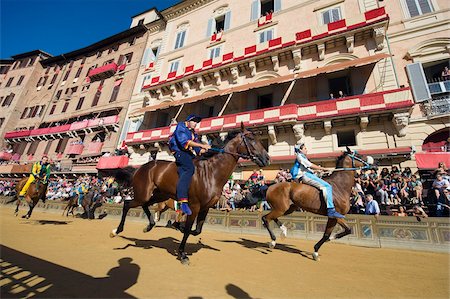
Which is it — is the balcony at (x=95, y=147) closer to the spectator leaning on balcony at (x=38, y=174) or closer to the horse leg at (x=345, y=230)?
the spectator leaning on balcony at (x=38, y=174)

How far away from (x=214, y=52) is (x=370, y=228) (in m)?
21.7

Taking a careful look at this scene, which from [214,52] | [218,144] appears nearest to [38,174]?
[218,144]

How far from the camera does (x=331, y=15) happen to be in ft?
56.7

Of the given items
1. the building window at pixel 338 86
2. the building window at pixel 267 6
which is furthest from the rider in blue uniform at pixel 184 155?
the building window at pixel 267 6

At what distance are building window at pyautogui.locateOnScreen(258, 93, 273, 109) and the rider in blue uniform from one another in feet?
49.1

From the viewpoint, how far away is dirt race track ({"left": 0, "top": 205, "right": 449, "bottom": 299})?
7.60 ft

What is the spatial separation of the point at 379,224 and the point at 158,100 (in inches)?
898

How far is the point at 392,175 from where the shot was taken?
31.8 feet

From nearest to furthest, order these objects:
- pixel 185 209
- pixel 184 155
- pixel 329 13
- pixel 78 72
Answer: pixel 185 209, pixel 184 155, pixel 329 13, pixel 78 72

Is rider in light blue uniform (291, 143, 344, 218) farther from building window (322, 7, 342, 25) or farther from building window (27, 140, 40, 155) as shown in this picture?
building window (27, 140, 40, 155)

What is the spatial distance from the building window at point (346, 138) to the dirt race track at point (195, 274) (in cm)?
1016

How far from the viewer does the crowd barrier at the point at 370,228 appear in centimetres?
561

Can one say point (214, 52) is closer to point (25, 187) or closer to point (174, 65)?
point (174, 65)

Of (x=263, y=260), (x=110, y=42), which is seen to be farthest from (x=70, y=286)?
(x=110, y=42)
